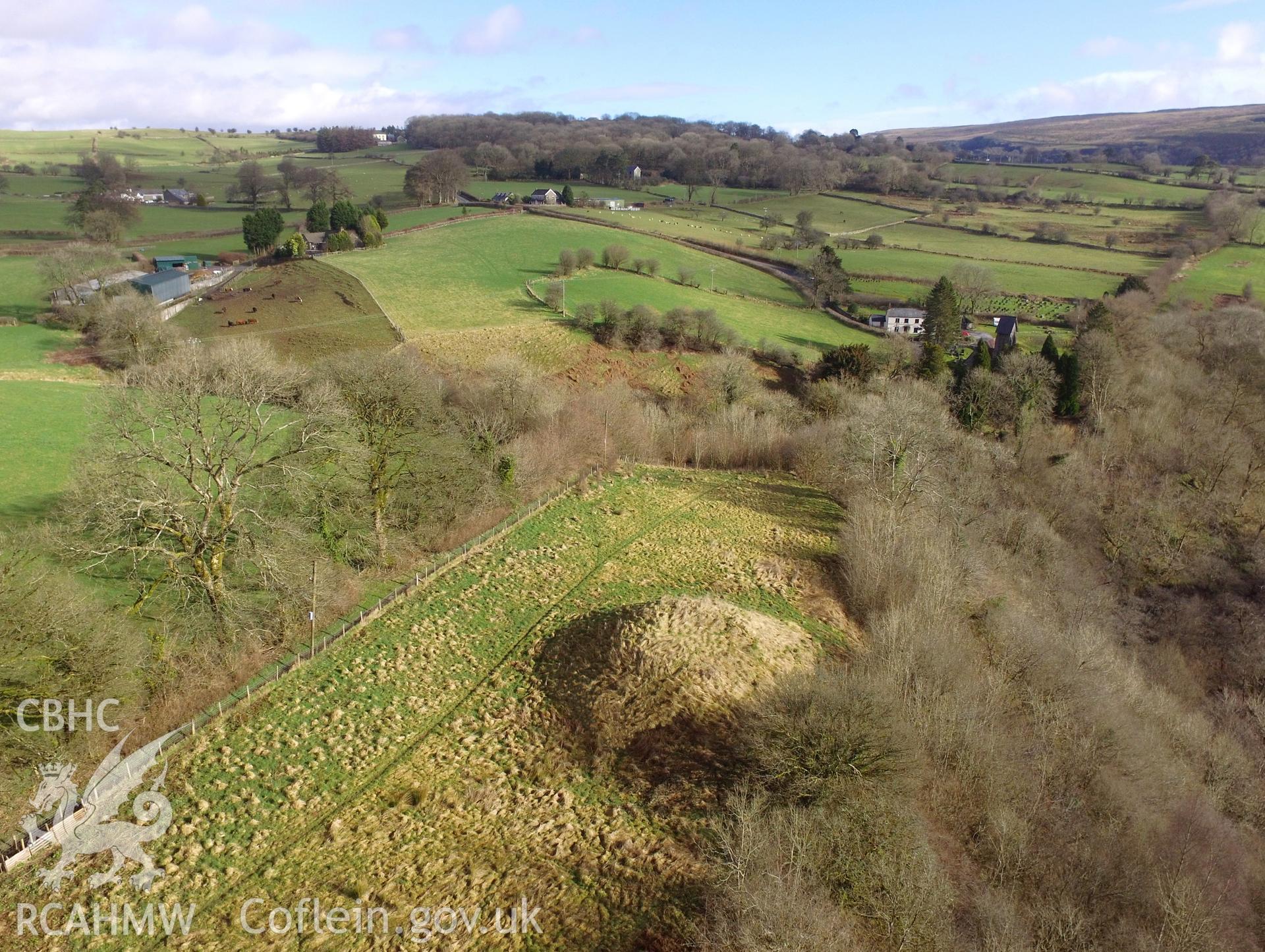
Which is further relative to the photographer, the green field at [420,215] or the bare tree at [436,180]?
the bare tree at [436,180]

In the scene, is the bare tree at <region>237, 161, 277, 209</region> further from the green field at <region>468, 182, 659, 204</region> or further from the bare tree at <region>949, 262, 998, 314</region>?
the bare tree at <region>949, 262, 998, 314</region>

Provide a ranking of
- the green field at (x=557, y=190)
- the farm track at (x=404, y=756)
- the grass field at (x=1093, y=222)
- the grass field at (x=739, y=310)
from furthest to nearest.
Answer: the green field at (x=557, y=190)
the grass field at (x=1093, y=222)
the grass field at (x=739, y=310)
the farm track at (x=404, y=756)

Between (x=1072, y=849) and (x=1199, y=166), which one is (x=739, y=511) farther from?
(x=1199, y=166)

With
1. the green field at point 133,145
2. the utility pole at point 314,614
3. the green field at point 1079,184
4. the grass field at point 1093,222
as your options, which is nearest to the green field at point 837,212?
the grass field at point 1093,222

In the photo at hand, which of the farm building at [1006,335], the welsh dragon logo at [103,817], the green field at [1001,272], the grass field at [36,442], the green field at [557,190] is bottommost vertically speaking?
the welsh dragon logo at [103,817]

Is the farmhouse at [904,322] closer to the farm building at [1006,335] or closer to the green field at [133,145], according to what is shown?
the farm building at [1006,335]

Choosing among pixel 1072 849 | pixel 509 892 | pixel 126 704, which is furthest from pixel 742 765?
pixel 126 704

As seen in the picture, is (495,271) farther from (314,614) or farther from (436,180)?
(314,614)

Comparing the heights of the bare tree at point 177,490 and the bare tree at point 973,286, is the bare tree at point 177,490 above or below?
below
